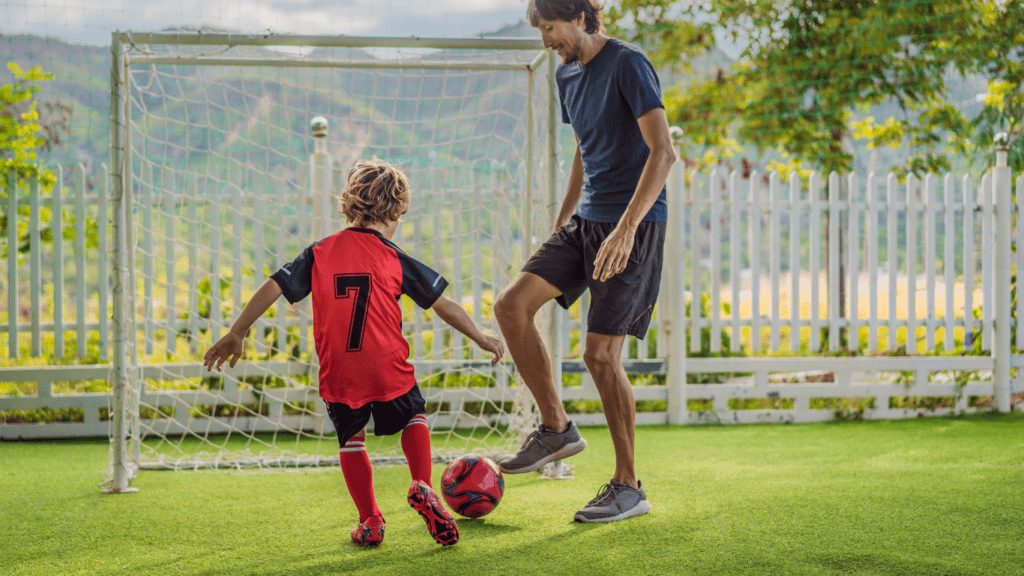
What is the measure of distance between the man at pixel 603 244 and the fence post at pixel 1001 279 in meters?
3.55

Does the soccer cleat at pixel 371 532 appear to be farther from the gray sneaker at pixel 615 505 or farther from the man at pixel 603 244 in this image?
the gray sneaker at pixel 615 505

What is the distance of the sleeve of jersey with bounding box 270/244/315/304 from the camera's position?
7.57 feet

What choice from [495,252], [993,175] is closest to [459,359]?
[495,252]

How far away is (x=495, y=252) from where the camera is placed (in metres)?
4.64

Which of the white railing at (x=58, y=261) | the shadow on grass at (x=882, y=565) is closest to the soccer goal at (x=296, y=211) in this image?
the white railing at (x=58, y=261)

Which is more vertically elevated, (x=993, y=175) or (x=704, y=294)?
(x=993, y=175)

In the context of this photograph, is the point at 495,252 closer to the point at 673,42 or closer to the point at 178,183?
the point at 178,183

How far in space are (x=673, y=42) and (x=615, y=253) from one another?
666 cm

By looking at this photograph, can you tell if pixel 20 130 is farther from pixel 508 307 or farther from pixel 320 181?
pixel 508 307

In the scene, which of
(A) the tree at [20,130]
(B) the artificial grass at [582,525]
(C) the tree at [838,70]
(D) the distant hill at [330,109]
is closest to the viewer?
(B) the artificial grass at [582,525]

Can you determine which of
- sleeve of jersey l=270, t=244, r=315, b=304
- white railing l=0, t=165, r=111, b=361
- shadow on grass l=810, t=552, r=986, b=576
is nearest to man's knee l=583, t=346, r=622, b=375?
shadow on grass l=810, t=552, r=986, b=576

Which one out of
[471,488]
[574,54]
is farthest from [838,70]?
[471,488]

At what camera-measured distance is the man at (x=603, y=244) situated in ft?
7.84

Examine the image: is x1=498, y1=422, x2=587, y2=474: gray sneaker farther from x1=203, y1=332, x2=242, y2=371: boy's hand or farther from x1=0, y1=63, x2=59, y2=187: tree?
x1=0, y1=63, x2=59, y2=187: tree
